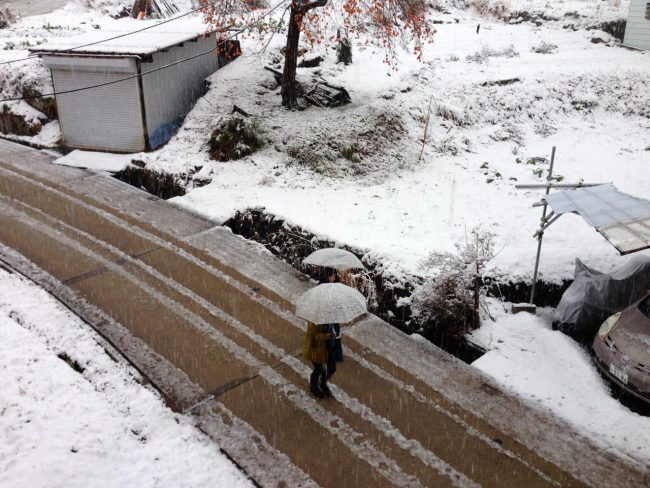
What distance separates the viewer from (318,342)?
289 inches

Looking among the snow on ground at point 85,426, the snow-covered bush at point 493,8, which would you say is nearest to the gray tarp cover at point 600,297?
the snow on ground at point 85,426

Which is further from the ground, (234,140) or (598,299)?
(234,140)

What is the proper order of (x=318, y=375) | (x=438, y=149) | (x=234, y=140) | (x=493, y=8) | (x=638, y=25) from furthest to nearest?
(x=493, y=8), (x=638, y=25), (x=438, y=149), (x=234, y=140), (x=318, y=375)

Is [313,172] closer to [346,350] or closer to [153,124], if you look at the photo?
[153,124]

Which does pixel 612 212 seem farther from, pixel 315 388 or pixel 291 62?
pixel 291 62

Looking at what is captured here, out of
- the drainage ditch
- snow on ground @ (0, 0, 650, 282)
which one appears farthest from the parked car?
snow on ground @ (0, 0, 650, 282)

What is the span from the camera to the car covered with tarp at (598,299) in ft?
31.4

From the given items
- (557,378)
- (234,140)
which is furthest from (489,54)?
(557,378)

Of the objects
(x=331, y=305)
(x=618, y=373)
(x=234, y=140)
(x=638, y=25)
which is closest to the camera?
(x=331, y=305)

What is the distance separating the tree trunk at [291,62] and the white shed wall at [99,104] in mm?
4631

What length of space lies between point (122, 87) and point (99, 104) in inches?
42.3

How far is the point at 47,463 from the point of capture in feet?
21.8

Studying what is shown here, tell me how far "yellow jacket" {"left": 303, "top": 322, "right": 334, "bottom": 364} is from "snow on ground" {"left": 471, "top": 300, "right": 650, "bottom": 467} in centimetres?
295

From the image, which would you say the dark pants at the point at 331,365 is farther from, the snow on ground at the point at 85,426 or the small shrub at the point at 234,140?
the small shrub at the point at 234,140
